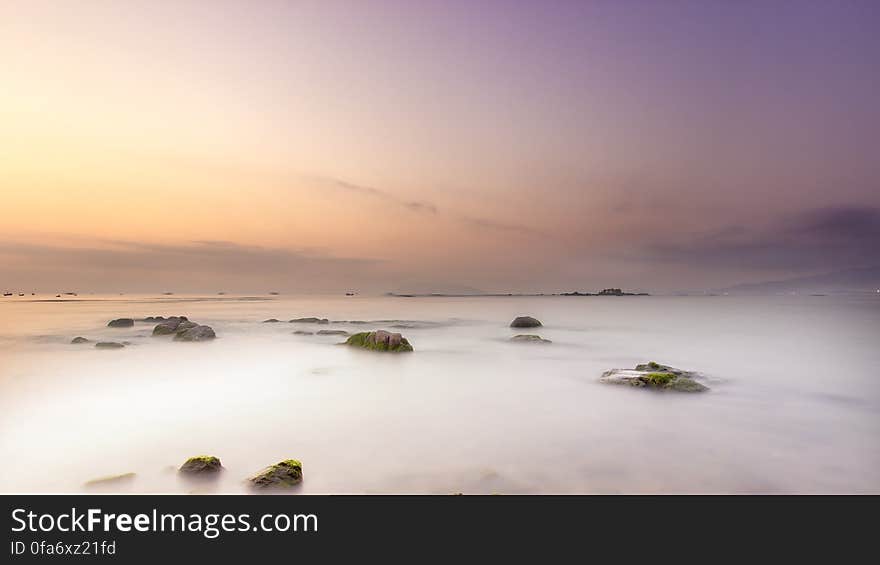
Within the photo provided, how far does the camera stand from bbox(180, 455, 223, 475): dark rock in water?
214 inches

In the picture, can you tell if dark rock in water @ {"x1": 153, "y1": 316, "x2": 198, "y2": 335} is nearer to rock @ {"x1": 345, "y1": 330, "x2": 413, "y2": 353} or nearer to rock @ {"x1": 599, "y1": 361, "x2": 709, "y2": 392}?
rock @ {"x1": 345, "y1": 330, "x2": 413, "y2": 353}

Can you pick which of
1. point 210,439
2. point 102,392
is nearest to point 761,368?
point 210,439

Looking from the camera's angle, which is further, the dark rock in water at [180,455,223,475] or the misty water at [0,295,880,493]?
the misty water at [0,295,880,493]

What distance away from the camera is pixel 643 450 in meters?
6.54

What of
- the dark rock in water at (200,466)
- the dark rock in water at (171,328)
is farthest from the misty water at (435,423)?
the dark rock in water at (171,328)

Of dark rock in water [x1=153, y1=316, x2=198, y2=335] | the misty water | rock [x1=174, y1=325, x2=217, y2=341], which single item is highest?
dark rock in water [x1=153, y1=316, x2=198, y2=335]

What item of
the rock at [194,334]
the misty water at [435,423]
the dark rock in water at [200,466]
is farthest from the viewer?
the rock at [194,334]

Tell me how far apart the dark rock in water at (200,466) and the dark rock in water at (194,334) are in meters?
16.6

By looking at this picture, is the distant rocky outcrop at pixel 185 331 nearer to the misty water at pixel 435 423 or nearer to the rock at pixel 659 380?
the misty water at pixel 435 423

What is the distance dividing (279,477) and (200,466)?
1.18m

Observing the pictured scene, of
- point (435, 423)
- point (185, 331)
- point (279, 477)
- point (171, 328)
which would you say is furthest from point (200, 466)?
point (171, 328)

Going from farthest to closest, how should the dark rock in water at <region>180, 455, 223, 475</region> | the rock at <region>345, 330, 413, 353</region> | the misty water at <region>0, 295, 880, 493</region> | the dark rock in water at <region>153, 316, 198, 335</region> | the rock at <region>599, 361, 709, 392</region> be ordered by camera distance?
the dark rock in water at <region>153, 316, 198, 335</region> → the rock at <region>345, 330, 413, 353</region> → the rock at <region>599, 361, 709, 392</region> → the misty water at <region>0, 295, 880, 493</region> → the dark rock in water at <region>180, 455, 223, 475</region>

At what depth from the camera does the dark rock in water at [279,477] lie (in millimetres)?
5105

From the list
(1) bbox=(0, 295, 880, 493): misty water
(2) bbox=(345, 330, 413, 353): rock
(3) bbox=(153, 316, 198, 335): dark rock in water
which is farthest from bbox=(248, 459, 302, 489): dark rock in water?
(3) bbox=(153, 316, 198, 335): dark rock in water
